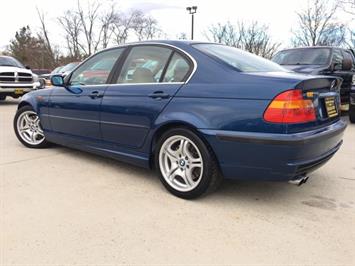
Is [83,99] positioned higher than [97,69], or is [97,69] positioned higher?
[97,69]

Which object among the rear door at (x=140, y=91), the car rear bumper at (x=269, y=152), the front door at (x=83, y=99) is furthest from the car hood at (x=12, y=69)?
the car rear bumper at (x=269, y=152)

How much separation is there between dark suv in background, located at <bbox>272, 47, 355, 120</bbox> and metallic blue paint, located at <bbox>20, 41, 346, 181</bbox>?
4.72 m

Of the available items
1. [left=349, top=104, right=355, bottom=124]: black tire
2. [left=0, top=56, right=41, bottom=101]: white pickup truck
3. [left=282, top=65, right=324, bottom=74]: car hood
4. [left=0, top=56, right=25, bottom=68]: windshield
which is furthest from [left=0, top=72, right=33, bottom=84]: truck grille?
[left=349, top=104, right=355, bottom=124]: black tire

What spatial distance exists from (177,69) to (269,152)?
4.12ft

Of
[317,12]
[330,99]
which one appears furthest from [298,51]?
[317,12]

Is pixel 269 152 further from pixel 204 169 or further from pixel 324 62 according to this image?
pixel 324 62

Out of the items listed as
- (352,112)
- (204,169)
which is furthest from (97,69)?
(352,112)

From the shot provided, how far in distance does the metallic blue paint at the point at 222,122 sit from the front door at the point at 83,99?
4 cm

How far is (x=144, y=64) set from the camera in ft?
12.8

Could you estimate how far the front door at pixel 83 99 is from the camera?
13.9 ft

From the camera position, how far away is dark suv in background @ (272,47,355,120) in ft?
26.1

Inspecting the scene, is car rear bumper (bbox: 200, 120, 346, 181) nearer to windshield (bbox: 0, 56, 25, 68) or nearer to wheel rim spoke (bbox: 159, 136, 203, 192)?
wheel rim spoke (bbox: 159, 136, 203, 192)

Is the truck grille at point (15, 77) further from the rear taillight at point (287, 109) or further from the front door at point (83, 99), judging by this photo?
the rear taillight at point (287, 109)

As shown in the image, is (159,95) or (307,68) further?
(307,68)
